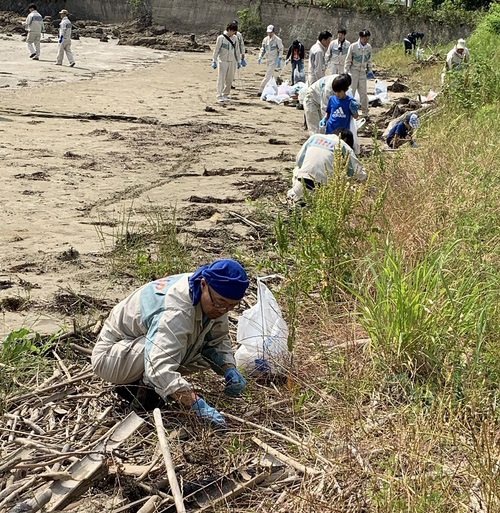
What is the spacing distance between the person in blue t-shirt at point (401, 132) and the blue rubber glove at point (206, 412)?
7.97 m

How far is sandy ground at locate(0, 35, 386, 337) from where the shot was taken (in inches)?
245

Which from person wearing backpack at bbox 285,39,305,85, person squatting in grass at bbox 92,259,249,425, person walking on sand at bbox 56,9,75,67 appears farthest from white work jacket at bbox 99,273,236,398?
person walking on sand at bbox 56,9,75,67

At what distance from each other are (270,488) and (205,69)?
69.0 feet

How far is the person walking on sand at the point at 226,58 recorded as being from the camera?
53.8 feet

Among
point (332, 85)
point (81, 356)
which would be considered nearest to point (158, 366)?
point (81, 356)

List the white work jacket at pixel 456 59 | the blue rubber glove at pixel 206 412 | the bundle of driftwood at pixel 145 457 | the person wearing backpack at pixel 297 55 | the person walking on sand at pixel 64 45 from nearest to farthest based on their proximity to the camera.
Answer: the bundle of driftwood at pixel 145 457, the blue rubber glove at pixel 206 412, the white work jacket at pixel 456 59, the person wearing backpack at pixel 297 55, the person walking on sand at pixel 64 45

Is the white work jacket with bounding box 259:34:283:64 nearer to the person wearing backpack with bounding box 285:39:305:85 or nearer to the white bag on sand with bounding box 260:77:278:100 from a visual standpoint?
the person wearing backpack with bounding box 285:39:305:85

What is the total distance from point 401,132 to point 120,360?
828 cm

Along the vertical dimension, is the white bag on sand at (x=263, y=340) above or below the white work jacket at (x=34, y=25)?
above

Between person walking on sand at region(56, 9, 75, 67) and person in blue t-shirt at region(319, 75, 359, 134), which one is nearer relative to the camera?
person in blue t-shirt at region(319, 75, 359, 134)

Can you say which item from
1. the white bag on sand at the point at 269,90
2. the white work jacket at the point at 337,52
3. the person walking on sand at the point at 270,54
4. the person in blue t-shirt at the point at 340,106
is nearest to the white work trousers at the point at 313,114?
the person in blue t-shirt at the point at 340,106

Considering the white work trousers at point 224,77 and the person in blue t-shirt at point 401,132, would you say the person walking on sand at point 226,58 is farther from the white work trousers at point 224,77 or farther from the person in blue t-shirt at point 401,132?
the person in blue t-shirt at point 401,132

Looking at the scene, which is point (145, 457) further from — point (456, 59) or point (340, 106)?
point (456, 59)

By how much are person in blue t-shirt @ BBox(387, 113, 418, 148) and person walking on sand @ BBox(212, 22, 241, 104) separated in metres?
5.74
